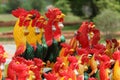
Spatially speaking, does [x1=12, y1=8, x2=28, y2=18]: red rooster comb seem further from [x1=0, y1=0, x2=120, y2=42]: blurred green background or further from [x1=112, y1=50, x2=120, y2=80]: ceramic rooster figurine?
[x1=0, y1=0, x2=120, y2=42]: blurred green background

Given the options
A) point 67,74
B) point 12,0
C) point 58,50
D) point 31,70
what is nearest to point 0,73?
point 31,70

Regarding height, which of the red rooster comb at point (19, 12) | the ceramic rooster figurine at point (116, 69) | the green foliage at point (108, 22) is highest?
the red rooster comb at point (19, 12)

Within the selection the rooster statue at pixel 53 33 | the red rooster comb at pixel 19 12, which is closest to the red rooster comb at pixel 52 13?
the rooster statue at pixel 53 33

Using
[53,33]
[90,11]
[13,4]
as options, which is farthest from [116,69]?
[13,4]

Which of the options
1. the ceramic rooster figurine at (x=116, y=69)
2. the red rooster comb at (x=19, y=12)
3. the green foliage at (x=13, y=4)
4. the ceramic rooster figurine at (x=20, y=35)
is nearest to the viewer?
the ceramic rooster figurine at (x=116, y=69)

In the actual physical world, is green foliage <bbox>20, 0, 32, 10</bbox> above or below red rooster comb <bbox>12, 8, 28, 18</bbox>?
below

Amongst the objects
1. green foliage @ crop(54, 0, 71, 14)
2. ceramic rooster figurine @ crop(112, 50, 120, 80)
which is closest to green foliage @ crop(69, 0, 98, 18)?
green foliage @ crop(54, 0, 71, 14)

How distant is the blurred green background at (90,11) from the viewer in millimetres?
14125

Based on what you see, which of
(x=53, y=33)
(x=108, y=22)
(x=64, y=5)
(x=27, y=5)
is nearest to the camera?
(x=53, y=33)

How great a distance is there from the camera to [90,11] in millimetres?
19641

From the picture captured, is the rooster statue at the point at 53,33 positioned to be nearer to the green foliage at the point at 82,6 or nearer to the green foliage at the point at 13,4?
the green foliage at the point at 82,6

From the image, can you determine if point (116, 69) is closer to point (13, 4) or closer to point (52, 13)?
point (52, 13)

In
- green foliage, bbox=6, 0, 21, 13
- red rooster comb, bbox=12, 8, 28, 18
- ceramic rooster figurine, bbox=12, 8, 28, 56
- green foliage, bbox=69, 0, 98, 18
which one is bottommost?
green foliage, bbox=6, 0, 21, 13

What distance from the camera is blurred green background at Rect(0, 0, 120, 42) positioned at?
1412cm
